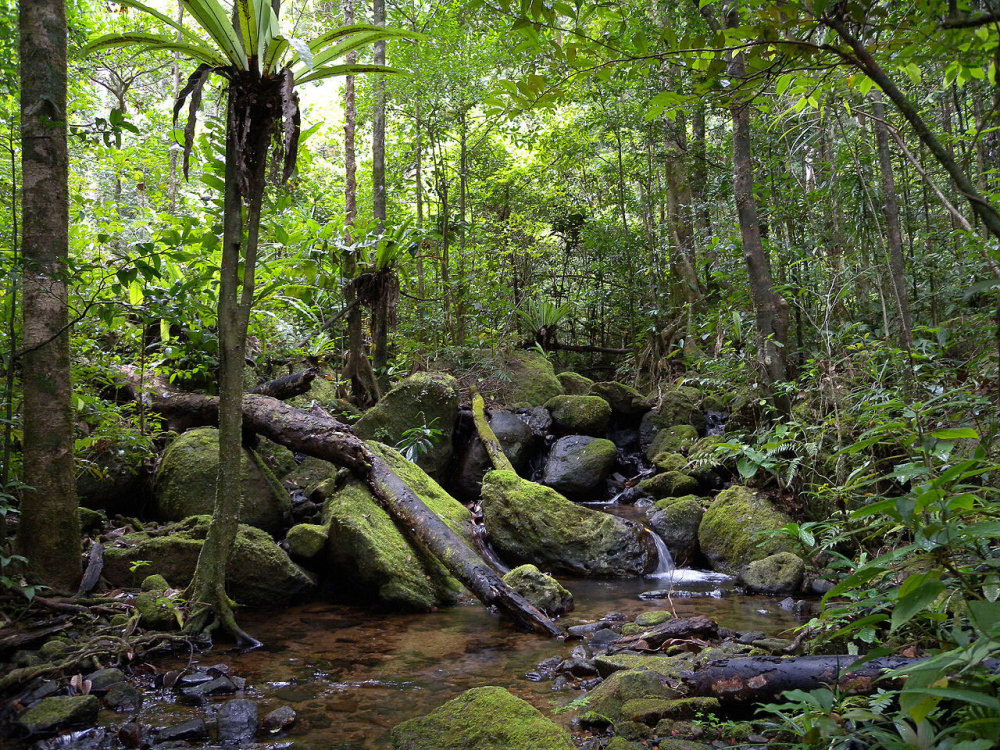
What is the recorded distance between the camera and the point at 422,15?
13.3m

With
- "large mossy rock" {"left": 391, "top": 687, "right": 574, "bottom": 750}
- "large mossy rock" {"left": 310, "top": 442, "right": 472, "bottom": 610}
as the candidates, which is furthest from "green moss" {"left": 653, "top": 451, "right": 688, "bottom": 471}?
"large mossy rock" {"left": 391, "top": 687, "right": 574, "bottom": 750}

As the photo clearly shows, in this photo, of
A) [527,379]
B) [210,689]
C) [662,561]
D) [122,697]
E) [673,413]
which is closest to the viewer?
[122,697]

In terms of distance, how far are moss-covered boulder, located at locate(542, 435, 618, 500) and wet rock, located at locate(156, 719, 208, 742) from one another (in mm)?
6521

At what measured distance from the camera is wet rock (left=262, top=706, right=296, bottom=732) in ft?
10.6

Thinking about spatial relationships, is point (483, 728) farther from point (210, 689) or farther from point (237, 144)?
point (237, 144)

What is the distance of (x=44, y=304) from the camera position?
4.12 m

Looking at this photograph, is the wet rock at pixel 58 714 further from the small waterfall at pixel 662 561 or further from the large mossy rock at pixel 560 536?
the small waterfall at pixel 662 561

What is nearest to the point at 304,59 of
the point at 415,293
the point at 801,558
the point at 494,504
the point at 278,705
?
the point at 278,705

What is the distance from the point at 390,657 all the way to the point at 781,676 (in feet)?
8.77

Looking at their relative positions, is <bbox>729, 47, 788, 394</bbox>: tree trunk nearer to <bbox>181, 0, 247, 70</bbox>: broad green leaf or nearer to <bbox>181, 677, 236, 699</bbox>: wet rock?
<bbox>181, 0, 247, 70</bbox>: broad green leaf

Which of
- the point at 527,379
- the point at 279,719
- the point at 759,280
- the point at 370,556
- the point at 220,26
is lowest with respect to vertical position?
the point at 279,719

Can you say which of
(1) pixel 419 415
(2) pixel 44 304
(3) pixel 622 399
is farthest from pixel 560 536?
(3) pixel 622 399

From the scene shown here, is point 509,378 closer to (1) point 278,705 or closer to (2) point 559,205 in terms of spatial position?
(2) point 559,205

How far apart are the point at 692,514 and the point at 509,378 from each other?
16.5 ft
